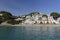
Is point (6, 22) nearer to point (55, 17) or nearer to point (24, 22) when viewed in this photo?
point (24, 22)

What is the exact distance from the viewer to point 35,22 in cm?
13050

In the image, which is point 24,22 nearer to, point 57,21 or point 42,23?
point 42,23

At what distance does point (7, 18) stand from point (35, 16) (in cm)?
2099

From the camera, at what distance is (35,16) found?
13875cm

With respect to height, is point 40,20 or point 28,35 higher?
point 40,20

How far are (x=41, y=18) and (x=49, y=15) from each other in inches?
374

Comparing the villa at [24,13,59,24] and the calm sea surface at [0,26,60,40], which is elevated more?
the villa at [24,13,59,24]

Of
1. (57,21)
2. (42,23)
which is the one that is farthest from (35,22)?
(57,21)

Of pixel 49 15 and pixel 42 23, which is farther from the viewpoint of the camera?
pixel 49 15

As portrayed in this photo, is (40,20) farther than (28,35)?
Yes

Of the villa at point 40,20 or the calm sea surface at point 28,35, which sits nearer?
the calm sea surface at point 28,35

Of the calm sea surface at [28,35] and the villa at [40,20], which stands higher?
the villa at [40,20]

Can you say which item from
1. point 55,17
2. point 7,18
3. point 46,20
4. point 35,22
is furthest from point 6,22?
point 55,17

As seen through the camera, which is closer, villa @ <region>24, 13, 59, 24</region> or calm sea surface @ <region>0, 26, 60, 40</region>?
calm sea surface @ <region>0, 26, 60, 40</region>
